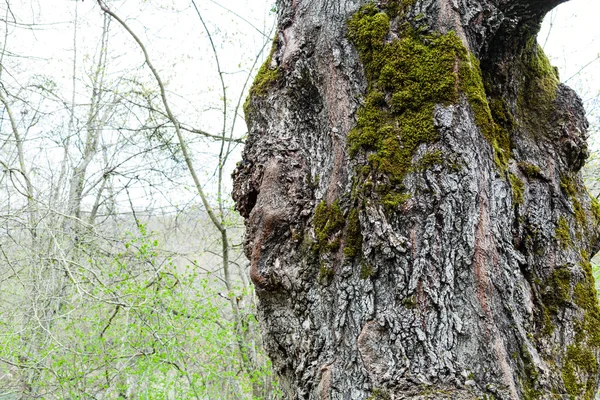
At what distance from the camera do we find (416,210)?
1.45m

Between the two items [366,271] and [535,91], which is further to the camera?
[535,91]

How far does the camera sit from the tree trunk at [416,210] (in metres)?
1.37

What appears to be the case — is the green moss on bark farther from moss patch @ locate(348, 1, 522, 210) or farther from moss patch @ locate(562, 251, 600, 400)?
moss patch @ locate(348, 1, 522, 210)

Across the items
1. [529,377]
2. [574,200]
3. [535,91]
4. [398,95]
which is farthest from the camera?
[535,91]

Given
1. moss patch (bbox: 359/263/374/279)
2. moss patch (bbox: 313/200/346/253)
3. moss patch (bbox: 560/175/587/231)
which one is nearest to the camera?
moss patch (bbox: 359/263/374/279)

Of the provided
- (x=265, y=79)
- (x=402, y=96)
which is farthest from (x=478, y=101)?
(x=265, y=79)

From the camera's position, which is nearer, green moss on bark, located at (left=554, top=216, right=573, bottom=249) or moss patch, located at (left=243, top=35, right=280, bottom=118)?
green moss on bark, located at (left=554, top=216, right=573, bottom=249)

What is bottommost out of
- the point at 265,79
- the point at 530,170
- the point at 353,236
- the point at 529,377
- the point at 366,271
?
the point at 529,377

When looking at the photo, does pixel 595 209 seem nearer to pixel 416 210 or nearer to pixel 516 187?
pixel 516 187

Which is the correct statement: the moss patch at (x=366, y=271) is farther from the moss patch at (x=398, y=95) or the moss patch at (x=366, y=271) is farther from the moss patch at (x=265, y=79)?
the moss patch at (x=265, y=79)

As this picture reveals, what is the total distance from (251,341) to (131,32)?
3.74 metres

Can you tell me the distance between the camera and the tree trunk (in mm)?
1373

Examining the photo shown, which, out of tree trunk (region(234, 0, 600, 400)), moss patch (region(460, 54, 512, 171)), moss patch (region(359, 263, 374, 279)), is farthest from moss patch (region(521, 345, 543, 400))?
moss patch (region(460, 54, 512, 171))

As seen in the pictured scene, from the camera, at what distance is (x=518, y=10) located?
182 centimetres
